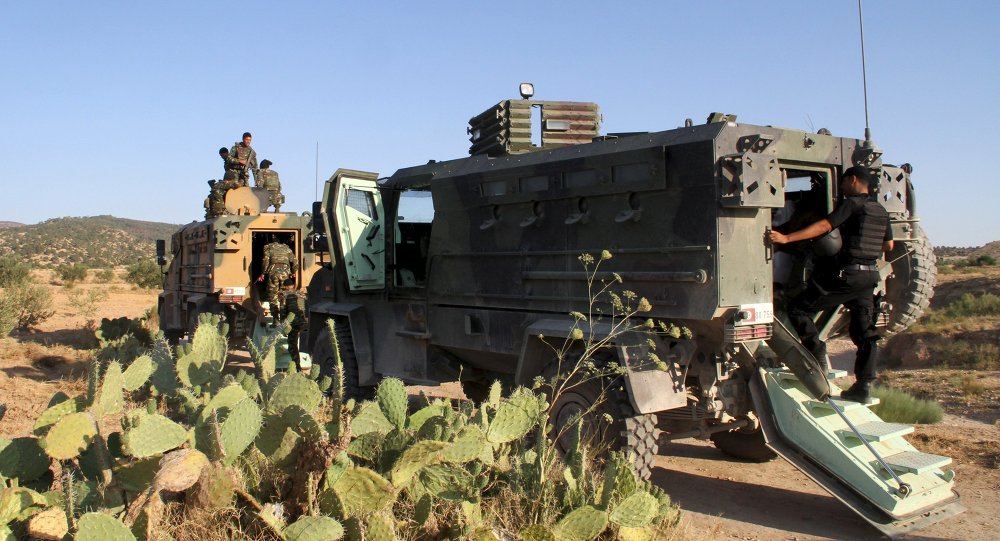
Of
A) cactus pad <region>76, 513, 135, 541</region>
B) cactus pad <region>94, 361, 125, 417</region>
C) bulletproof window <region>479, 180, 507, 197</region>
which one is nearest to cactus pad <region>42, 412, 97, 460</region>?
cactus pad <region>94, 361, 125, 417</region>

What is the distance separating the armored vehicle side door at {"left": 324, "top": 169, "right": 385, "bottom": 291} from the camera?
9.19m

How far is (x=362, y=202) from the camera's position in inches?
370

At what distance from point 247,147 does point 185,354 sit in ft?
34.8

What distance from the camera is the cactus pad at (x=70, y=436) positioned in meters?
4.21

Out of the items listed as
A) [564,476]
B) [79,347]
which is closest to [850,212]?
[564,476]

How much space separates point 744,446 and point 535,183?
10.6ft

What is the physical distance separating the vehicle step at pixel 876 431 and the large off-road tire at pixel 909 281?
3.91ft

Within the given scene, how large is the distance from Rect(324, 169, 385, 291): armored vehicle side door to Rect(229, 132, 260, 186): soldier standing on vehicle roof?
6.31m

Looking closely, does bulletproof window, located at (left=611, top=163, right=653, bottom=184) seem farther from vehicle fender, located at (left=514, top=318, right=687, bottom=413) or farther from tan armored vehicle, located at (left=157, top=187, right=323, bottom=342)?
tan armored vehicle, located at (left=157, top=187, right=323, bottom=342)

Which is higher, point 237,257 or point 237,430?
point 237,257

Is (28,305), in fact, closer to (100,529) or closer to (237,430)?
(237,430)

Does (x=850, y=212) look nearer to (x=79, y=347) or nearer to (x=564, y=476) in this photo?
(x=564, y=476)

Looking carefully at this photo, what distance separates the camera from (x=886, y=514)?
537 centimetres

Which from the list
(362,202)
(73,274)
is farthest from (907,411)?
(73,274)
